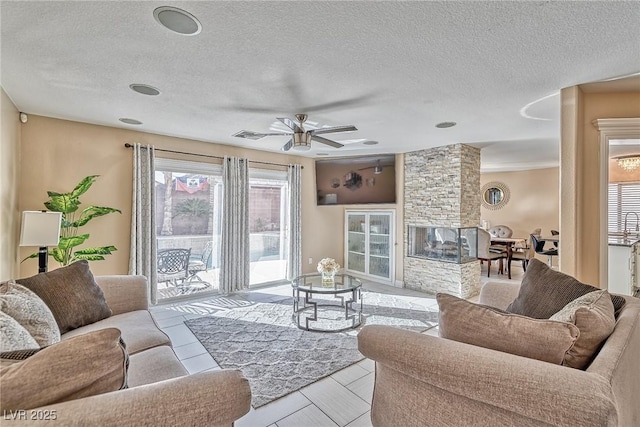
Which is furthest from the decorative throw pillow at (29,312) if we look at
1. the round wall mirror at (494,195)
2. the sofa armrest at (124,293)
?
the round wall mirror at (494,195)

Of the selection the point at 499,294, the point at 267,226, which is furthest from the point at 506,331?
the point at 267,226

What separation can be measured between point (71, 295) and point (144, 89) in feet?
5.96

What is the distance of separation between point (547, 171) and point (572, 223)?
5788 mm

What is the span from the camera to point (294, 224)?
563 cm

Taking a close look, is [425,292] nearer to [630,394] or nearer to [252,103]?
[630,394]

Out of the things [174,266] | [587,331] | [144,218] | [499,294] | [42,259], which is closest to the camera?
[587,331]

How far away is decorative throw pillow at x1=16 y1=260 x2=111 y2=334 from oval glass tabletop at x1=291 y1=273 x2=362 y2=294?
78.8 inches

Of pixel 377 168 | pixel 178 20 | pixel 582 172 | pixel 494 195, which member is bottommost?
pixel 582 172

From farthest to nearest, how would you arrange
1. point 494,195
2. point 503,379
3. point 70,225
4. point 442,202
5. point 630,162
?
point 494,195 < point 630,162 < point 442,202 < point 70,225 < point 503,379

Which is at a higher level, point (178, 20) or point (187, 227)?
point (178, 20)

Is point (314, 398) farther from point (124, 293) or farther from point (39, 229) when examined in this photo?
point (39, 229)

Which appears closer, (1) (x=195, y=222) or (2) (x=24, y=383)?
(2) (x=24, y=383)

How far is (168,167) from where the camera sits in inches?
174

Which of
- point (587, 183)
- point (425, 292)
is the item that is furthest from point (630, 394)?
point (425, 292)
